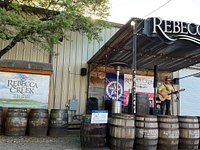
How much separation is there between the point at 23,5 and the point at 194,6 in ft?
24.0

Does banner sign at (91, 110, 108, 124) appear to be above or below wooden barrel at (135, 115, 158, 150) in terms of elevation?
above

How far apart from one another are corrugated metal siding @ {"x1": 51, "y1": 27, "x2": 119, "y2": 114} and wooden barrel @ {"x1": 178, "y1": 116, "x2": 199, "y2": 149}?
456 cm

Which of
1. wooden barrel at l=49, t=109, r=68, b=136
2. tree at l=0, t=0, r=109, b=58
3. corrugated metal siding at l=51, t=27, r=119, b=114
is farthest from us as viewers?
corrugated metal siding at l=51, t=27, r=119, b=114

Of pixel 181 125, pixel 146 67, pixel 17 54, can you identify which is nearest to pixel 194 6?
pixel 146 67

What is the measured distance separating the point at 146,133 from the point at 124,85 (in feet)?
16.1

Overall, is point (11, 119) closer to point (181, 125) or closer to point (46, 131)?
point (46, 131)

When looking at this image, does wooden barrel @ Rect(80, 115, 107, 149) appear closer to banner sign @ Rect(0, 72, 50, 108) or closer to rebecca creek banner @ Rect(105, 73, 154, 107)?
banner sign @ Rect(0, 72, 50, 108)

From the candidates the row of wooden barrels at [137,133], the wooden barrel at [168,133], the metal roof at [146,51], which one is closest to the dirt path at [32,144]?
the row of wooden barrels at [137,133]

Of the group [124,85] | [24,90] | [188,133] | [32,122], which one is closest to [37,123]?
[32,122]

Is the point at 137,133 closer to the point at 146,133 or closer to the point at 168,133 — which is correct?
the point at 146,133

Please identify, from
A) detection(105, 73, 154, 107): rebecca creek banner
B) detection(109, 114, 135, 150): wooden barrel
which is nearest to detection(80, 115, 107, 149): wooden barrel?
detection(109, 114, 135, 150): wooden barrel

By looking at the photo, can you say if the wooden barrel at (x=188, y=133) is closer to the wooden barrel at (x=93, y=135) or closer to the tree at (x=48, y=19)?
the wooden barrel at (x=93, y=135)

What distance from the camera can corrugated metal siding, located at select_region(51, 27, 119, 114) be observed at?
941 cm

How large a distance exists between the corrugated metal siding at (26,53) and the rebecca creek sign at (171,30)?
4.99 m
